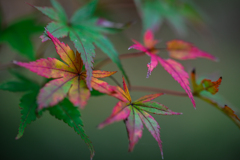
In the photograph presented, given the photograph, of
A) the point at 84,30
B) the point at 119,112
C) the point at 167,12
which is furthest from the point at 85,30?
the point at 167,12

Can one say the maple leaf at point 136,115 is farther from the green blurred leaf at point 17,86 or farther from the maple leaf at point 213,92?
the green blurred leaf at point 17,86

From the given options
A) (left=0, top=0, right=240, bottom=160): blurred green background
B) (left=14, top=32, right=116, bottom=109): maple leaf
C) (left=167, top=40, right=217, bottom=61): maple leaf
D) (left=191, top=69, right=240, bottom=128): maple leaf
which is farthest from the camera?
(left=0, top=0, right=240, bottom=160): blurred green background

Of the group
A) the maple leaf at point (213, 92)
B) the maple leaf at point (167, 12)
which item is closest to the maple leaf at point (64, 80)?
the maple leaf at point (213, 92)

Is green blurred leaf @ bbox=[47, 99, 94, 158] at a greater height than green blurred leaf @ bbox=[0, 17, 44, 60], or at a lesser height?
lesser

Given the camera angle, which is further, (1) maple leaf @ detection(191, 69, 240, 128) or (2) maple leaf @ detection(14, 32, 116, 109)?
(1) maple leaf @ detection(191, 69, 240, 128)

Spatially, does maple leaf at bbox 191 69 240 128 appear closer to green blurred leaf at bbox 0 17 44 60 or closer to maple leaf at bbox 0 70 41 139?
maple leaf at bbox 0 70 41 139

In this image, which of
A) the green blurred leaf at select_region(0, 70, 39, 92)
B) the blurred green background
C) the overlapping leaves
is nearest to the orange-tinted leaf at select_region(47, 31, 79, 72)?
the overlapping leaves

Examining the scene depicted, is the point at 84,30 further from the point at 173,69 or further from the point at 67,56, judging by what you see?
the point at 173,69

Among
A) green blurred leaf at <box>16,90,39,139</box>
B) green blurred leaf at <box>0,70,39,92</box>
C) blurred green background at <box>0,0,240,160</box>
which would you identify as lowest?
blurred green background at <box>0,0,240,160</box>
